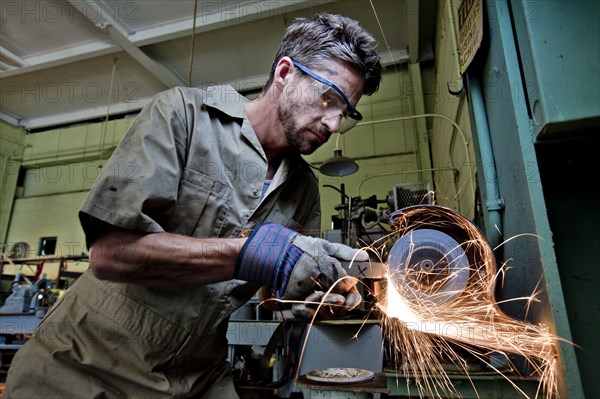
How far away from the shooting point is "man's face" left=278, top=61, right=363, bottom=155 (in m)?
1.47

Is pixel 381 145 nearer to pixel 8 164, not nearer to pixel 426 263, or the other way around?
pixel 426 263

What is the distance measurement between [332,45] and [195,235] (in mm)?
898

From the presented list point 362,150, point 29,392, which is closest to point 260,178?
point 29,392

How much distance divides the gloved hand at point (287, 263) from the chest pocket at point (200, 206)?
0.27 m

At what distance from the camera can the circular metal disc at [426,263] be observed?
1322mm

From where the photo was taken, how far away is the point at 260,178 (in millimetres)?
1423

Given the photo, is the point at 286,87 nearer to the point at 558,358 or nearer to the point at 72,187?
the point at 558,358

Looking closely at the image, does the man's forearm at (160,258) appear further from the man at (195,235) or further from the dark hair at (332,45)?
the dark hair at (332,45)

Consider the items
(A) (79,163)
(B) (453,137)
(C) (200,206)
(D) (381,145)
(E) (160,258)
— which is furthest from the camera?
(A) (79,163)

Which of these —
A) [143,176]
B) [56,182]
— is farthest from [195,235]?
[56,182]

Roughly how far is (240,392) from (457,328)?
7.39 ft

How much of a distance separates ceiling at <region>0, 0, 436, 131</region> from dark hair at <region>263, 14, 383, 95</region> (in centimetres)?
303

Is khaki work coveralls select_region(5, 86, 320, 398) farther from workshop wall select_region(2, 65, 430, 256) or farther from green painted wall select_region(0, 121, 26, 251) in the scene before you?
green painted wall select_region(0, 121, 26, 251)

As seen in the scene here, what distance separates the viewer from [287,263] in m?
1.08
